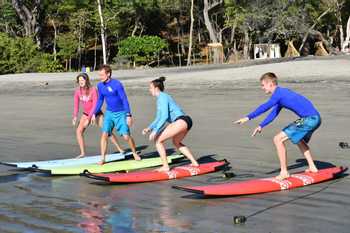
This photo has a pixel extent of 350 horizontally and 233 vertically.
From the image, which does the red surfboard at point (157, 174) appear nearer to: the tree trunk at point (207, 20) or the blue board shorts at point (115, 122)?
the blue board shorts at point (115, 122)

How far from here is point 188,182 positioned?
9195 mm

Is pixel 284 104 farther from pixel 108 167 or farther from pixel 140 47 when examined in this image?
pixel 140 47

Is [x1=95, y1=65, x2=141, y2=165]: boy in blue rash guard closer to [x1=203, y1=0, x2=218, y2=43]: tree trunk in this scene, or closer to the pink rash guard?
the pink rash guard

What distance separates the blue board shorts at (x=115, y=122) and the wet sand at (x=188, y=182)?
1447mm

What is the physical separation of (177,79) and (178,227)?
22795 mm

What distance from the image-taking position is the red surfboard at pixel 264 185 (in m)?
7.89

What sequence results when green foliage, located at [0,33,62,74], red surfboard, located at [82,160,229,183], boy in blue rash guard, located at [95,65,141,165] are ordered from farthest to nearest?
green foliage, located at [0,33,62,74] < boy in blue rash guard, located at [95,65,141,165] < red surfboard, located at [82,160,229,183]

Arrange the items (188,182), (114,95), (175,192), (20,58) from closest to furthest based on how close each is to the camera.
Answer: (175,192), (188,182), (114,95), (20,58)

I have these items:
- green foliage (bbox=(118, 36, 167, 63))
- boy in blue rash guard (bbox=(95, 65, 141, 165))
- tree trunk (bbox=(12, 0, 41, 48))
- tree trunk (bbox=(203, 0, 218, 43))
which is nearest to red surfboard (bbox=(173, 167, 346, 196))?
boy in blue rash guard (bbox=(95, 65, 141, 165))

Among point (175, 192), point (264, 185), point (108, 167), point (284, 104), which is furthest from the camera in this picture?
point (108, 167)

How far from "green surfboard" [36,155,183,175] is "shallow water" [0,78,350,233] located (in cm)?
16

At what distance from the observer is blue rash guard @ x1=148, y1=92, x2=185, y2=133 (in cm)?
931

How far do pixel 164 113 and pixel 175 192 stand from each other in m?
1.35

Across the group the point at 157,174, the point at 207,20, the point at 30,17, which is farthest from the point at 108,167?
the point at 30,17
